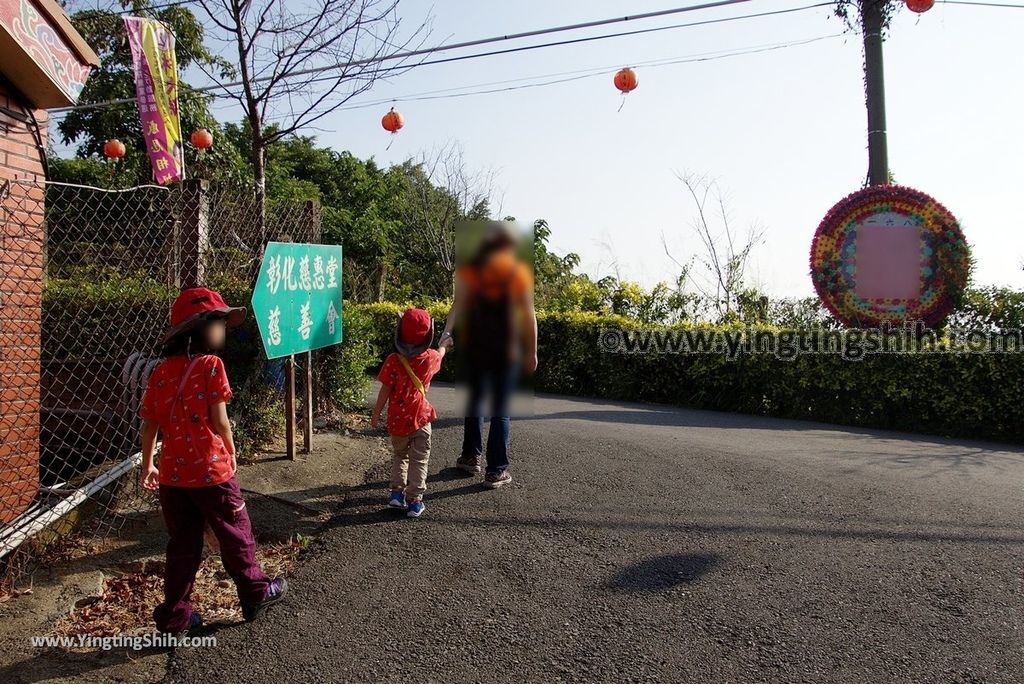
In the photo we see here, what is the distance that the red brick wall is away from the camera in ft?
15.0

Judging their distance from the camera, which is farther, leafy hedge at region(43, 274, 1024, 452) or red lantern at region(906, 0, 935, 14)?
red lantern at region(906, 0, 935, 14)

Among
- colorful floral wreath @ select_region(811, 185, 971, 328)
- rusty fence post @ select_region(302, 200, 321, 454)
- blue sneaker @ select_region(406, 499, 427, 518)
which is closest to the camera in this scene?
blue sneaker @ select_region(406, 499, 427, 518)

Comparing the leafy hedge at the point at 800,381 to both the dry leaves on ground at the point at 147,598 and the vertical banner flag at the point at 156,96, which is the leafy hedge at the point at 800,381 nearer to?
the vertical banner flag at the point at 156,96

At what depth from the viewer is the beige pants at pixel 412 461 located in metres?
4.98

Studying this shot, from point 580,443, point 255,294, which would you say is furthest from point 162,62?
point 580,443

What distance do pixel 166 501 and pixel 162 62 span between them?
223 inches

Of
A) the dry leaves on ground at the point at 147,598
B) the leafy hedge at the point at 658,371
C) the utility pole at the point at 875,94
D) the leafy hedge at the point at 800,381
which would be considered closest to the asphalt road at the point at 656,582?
the dry leaves on ground at the point at 147,598

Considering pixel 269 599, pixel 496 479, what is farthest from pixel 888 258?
pixel 269 599

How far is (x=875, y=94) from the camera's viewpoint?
1116cm

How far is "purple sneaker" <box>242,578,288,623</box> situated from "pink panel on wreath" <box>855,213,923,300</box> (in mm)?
9767

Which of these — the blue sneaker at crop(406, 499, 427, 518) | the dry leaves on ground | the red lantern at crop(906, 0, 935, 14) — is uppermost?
the red lantern at crop(906, 0, 935, 14)

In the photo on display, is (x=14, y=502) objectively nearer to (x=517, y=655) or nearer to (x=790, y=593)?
(x=517, y=655)

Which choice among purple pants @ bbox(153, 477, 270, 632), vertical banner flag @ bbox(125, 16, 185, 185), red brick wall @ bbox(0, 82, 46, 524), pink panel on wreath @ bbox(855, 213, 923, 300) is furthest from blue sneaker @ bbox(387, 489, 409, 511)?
pink panel on wreath @ bbox(855, 213, 923, 300)

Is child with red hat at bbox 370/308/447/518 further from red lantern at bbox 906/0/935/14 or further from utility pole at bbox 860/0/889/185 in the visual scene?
utility pole at bbox 860/0/889/185
